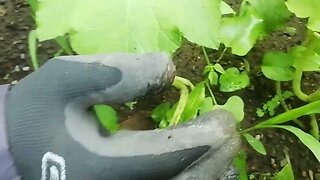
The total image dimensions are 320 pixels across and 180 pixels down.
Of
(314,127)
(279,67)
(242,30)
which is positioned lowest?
(314,127)

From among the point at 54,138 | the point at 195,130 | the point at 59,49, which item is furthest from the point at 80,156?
the point at 59,49

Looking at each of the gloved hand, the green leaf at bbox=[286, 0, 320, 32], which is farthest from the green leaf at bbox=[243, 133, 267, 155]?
the gloved hand

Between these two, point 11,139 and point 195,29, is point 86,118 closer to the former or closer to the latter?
point 11,139

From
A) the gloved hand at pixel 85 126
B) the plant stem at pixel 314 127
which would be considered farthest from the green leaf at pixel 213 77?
the gloved hand at pixel 85 126

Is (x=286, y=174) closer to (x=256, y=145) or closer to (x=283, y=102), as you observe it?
(x=256, y=145)

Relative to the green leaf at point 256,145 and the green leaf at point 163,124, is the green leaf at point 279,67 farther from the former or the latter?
the green leaf at point 163,124

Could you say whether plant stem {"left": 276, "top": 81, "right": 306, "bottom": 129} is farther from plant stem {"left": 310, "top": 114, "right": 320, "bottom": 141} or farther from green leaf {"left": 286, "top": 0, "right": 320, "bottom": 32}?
green leaf {"left": 286, "top": 0, "right": 320, "bottom": 32}

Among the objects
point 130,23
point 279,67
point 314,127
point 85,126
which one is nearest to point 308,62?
point 279,67
